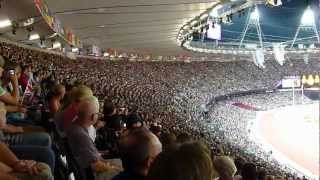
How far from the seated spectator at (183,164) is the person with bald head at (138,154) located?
0.91ft

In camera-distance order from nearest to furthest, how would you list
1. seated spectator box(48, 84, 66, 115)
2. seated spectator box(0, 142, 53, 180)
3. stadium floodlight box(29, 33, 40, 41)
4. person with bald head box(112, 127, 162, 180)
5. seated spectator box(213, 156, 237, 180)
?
person with bald head box(112, 127, 162, 180)
seated spectator box(0, 142, 53, 180)
seated spectator box(213, 156, 237, 180)
seated spectator box(48, 84, 66, 115)
stadium floodlight box(29, 33, 40, 41)

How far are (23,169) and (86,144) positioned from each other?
2.11 feet

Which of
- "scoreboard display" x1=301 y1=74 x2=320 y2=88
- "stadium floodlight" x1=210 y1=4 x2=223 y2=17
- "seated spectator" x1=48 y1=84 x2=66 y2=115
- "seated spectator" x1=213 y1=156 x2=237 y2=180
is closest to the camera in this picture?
"seated spectator" x1=213 y1=156 x2=237 y2=180

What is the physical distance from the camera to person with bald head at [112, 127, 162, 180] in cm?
238

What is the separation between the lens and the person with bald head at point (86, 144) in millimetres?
3135

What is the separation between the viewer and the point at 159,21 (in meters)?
17.7

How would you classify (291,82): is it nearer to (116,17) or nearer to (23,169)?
(116,17)

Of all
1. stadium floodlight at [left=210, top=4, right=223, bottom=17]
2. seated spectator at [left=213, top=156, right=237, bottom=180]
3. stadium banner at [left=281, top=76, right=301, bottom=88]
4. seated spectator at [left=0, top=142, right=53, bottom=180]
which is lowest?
stadium banner at [left=281, top=76, right=301, bottom=88]

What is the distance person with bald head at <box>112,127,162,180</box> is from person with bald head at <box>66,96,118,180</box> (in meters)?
0.72

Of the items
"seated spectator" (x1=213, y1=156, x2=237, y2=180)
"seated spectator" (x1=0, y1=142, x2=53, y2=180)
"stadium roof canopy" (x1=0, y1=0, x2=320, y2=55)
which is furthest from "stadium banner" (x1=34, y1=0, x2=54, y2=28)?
"seated spectator" (x1=0, y1=142, x2=53, y2=180)

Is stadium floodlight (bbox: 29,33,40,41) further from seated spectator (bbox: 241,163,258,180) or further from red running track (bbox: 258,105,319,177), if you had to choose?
red running track (bbox: 258,105,319,177)

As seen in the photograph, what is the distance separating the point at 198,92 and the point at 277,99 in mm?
11442

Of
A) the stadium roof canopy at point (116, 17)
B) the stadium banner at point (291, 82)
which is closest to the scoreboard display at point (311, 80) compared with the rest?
the stadium banner at point (291, 82)

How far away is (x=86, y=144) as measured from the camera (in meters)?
3.32
